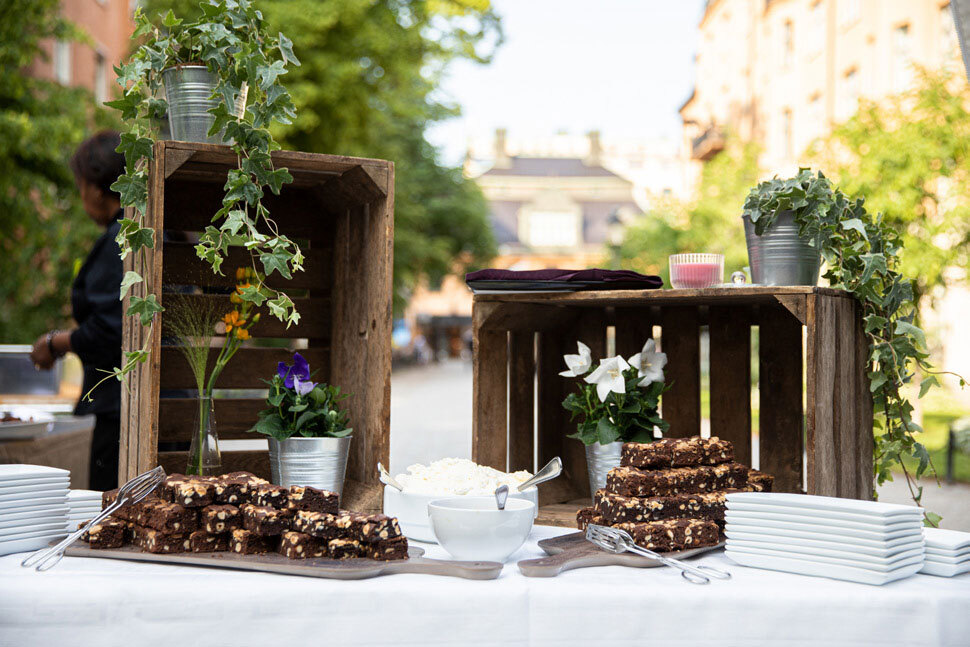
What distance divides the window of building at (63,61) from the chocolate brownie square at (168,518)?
1593 cm

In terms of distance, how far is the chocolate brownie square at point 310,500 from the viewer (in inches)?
74.3

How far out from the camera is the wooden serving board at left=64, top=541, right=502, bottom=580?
5.65 feet

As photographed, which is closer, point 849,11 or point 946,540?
point 946,540

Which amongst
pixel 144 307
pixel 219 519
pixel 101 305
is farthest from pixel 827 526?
pixel 101 305

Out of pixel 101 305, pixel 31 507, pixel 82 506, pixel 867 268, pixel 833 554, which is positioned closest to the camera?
pixel 833 554

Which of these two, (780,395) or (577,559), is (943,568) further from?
(780,395)

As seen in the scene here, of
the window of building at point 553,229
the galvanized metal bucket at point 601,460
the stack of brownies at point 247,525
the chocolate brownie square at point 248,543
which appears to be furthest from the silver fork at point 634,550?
the window of building at point 553,229

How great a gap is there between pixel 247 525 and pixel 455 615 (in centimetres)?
48

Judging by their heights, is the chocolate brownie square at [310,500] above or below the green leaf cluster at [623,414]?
below

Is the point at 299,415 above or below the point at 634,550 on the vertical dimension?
above

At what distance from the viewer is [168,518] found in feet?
6.07

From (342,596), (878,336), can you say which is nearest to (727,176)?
(878,336)

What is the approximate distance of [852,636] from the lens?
166 centimetres

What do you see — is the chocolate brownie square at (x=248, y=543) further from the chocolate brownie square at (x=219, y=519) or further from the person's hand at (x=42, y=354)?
the person's hand at (x=42, y=354)
